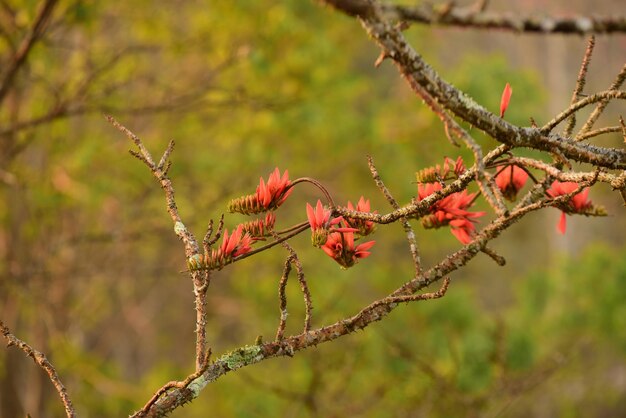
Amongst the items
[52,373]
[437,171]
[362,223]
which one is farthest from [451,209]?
[52,373]

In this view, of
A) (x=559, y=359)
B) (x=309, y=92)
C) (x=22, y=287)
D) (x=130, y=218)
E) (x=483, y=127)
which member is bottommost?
(x=483, y=127)

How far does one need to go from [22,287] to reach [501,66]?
5.40 m

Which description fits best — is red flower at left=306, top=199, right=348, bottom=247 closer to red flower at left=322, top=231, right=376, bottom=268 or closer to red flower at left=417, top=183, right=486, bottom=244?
red flower at left=322, top=231, right=376, bottom=268

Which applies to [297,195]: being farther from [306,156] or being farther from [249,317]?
[249,317]

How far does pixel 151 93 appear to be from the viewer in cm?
789

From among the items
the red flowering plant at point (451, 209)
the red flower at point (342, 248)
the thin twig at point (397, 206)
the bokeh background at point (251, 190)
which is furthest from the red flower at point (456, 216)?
the bokeh background at point (251, 190)

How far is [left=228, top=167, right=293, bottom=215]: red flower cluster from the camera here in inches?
59.3

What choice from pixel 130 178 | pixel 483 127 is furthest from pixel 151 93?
pixel 483 127

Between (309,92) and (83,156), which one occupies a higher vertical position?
(309,92)

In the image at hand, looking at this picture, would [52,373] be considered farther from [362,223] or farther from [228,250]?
[362,223]

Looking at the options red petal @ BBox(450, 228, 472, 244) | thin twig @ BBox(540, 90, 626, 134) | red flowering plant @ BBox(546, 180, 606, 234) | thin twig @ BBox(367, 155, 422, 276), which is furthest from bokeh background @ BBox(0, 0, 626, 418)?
thin twig @ BBox(540, 90, 626, 134)

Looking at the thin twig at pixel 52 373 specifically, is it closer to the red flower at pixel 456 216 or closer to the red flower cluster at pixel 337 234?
A: the red flower cluster at pixel 337 234

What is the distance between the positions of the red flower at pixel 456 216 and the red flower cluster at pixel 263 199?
0.35 m

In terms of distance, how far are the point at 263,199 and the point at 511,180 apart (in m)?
0.69
